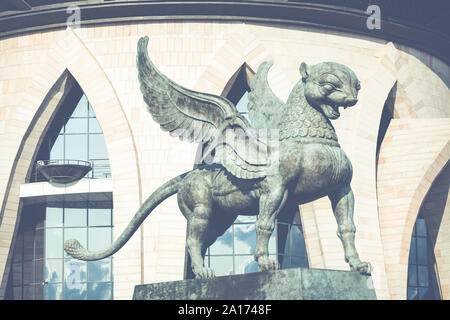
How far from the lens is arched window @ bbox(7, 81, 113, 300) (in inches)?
1146

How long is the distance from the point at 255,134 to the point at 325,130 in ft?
3.28

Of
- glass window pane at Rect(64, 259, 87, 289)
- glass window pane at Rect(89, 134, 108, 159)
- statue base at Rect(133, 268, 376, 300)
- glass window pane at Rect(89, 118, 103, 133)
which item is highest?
glass window pane at Rect(89, 118, 103, 133)

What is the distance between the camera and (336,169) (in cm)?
1232

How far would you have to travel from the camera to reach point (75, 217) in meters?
29.5

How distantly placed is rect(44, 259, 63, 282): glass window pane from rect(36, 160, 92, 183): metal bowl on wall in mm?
2777

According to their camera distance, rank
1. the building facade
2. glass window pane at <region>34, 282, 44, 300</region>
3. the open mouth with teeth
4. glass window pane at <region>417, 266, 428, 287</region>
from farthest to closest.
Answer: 1. glass window pane at <region>417, 266, 428, 287</region>
2. glass window pane at <region>34, 282, 44, 300</region>
3. the building facade
4. the open mouth with teeth

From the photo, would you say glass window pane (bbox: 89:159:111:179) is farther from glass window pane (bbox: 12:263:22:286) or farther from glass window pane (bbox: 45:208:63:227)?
glass window pane (bbox: 12:263:22:286)

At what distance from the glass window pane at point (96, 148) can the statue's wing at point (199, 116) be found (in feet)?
52.6

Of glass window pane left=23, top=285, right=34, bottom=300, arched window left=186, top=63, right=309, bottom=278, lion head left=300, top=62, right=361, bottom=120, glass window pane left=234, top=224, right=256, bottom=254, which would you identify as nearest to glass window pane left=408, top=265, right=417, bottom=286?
arched window left=186, top=63, right=309, bottom=278

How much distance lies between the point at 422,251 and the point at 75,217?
12003 mm

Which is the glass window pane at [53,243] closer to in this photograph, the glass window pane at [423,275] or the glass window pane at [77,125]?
the glass window pane at [77,125]

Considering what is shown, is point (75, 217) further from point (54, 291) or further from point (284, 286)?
point (284, 286)

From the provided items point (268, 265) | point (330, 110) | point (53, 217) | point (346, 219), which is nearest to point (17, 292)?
point (53, 217)
